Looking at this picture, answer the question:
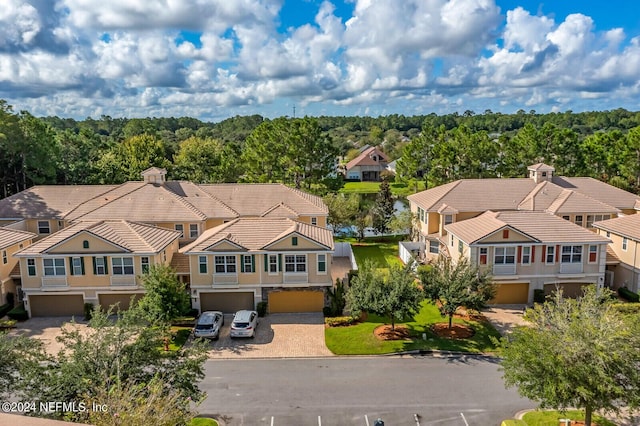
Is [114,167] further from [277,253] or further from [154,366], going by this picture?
[154,366]

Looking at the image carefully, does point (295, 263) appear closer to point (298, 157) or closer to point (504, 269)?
point (504, 269)

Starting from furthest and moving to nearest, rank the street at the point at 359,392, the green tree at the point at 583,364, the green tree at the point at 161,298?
the green tree at the point at 161,298, the street at the point at 359,392, the green tree at the point at 583,364

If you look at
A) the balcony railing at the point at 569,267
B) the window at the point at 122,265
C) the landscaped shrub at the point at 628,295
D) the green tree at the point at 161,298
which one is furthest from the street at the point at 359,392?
the landscaped shrub at the point at 628,295

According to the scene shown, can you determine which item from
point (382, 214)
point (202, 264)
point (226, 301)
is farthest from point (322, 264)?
point (382, 214)

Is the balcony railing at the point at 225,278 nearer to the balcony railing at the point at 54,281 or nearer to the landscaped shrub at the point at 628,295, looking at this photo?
the balcony railing at the point at 54,281

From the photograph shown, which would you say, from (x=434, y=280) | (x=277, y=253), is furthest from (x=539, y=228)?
(x=277, y=253)
